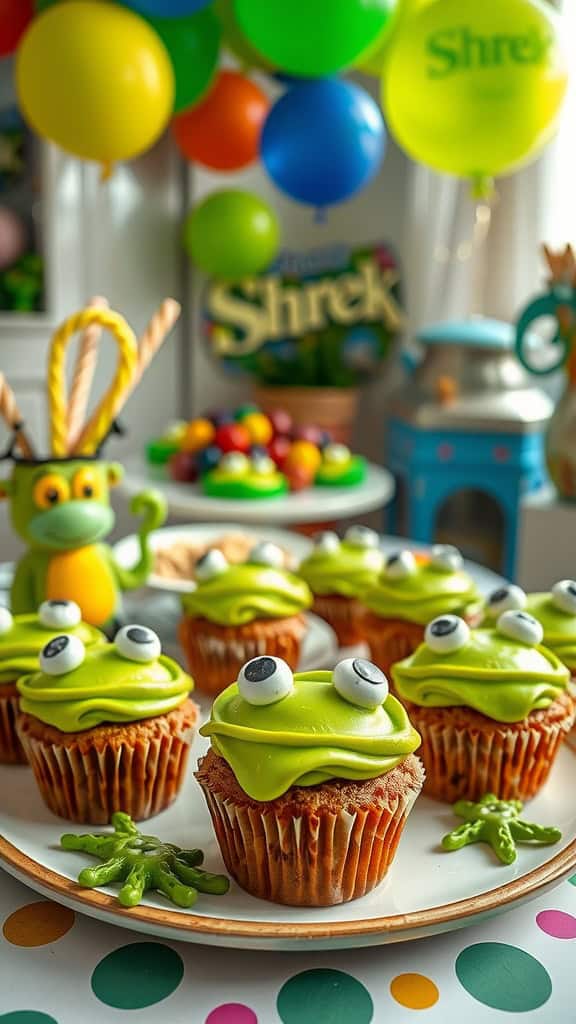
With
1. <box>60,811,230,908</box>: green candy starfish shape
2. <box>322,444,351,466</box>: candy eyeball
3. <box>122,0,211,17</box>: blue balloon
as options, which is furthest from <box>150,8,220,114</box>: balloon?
<box>60,811,230,908</box>: green candy starfish shape

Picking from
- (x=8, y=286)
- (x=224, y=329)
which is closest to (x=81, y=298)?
(x=8, y=286)

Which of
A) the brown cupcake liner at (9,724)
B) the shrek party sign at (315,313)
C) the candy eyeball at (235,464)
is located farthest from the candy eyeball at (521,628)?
the shrek party sign at (315,313)

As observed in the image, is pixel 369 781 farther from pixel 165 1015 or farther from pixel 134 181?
pixel 134 181

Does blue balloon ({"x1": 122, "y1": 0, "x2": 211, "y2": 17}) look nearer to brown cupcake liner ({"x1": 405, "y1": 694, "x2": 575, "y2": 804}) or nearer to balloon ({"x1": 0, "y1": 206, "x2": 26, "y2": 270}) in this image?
balloon ({"x1": 0, "y1": 206, "x2": 26, "y2": 270})

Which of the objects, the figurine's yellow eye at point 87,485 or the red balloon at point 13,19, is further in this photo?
the red balloon at point 13,19

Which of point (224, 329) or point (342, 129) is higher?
point (342, 129)

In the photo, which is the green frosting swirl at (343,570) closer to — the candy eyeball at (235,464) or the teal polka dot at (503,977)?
the teal polka dot at (503,977)
